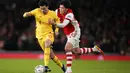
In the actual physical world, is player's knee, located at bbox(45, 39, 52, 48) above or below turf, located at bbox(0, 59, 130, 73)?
above

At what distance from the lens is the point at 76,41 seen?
13.2 m

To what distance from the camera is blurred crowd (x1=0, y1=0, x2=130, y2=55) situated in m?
25.5

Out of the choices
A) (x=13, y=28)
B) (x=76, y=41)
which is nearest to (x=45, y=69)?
(x=76, y=41)

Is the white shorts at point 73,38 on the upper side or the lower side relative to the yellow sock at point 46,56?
upper

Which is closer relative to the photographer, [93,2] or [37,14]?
[37,14]

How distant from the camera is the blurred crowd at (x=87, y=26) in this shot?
2548 centimetres

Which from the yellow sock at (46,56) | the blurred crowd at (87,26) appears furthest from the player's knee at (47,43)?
the blurred crowd at (87,26)

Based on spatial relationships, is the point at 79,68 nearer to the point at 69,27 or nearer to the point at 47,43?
the point at 69,27

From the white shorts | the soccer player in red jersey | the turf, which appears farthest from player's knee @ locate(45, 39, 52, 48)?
the turf

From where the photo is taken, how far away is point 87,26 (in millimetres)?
27156

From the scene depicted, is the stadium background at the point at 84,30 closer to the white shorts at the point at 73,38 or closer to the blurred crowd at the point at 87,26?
the blurred crowd at the point at 87,26

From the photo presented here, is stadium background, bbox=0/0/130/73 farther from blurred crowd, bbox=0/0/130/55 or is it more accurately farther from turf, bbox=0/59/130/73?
turf, bbox=0/59/130/73

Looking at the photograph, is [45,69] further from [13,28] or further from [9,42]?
[13,28]

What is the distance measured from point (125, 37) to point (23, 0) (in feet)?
23.0
